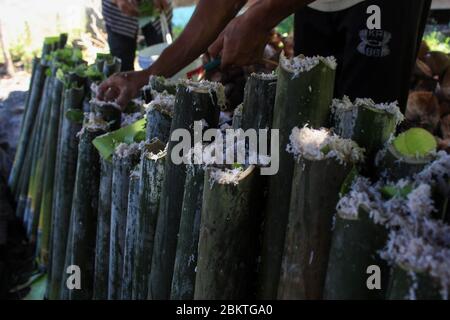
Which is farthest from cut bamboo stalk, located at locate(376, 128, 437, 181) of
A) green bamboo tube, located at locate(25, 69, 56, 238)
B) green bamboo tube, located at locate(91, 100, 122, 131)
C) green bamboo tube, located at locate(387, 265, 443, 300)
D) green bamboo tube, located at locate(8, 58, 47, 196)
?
green bamboo tube, located at locate(8, 58, 47, 196)

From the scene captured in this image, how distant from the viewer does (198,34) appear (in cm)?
219

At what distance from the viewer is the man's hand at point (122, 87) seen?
7.39 ft

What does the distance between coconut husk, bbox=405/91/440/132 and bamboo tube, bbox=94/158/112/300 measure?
2.22 metres

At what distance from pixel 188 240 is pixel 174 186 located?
0.19 metres

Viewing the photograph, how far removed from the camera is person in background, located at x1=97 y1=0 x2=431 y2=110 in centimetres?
207

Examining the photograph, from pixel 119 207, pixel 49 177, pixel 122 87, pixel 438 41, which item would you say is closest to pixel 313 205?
pixel 119 207

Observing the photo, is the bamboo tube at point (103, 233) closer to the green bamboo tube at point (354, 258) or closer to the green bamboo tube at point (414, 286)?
the green bamboo tube at point (354, 258)

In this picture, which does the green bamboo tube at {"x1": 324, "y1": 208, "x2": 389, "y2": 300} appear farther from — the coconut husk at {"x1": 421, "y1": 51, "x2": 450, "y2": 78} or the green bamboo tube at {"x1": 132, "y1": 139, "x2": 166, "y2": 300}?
the coconut husk at {"x1": 421, "y1": 51, "x2": 450, "y2": 78}

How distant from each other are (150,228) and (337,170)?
30.4 inches

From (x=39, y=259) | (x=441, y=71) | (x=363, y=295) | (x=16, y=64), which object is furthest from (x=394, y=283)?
(x=16, y=64)

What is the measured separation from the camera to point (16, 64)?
7.26m

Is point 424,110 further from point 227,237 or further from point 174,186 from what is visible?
point 227,237

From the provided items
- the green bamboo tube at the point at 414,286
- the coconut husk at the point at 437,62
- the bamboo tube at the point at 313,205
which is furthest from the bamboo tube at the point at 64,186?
the coconut husk at the point at 437,62

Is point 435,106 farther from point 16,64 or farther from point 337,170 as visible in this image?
point 16,64
